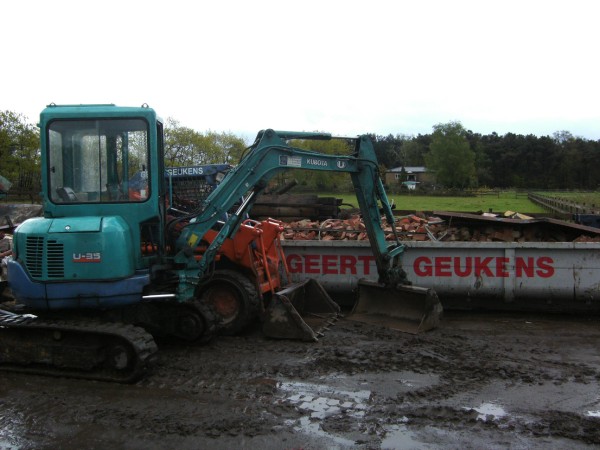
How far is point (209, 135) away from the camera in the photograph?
5194 centimetres

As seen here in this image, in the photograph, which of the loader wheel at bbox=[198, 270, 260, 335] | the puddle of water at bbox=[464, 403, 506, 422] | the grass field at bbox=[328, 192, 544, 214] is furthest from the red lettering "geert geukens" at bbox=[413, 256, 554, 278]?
the grass field at bbox=[328, 192, 544, 214]

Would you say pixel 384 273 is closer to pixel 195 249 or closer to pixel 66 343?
pixel 195 249

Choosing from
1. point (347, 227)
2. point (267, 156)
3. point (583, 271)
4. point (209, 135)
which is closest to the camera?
point (267, 156)

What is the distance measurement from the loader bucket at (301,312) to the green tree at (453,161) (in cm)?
8649

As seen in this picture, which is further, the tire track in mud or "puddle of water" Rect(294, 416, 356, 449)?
the tire track in mud

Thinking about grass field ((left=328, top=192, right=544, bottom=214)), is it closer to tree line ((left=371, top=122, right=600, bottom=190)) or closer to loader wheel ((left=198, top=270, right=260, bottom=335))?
loader wheel ((left=198, top=270, right=260, bottom=335))

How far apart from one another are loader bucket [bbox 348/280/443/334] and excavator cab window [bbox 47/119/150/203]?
364 centimetres

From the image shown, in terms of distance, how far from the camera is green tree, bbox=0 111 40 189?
34.7 m

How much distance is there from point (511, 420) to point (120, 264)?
3.95m

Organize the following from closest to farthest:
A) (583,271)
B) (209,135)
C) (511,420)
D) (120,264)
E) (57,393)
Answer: (511,420), (57,393), (120,264), (583,271), (209,135)

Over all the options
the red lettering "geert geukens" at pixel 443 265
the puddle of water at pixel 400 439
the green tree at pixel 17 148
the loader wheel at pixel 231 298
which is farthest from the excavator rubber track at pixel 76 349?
the green tree at pixel 17 148

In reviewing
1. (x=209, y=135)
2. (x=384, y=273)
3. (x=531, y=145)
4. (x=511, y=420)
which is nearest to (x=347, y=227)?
(x=384, y=273)

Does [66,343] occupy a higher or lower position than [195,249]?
lower

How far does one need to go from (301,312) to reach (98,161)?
366cm
